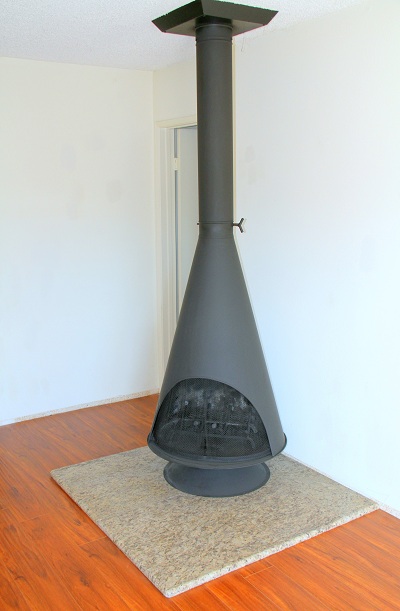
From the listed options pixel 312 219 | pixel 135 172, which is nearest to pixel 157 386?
pixel 135 172

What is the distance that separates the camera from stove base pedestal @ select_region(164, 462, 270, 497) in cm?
311

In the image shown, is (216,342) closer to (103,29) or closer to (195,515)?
(195,515)

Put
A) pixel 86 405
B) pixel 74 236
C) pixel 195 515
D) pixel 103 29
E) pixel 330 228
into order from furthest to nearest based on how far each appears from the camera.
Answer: pixel 86 405 → pixel 74 236 → pixel 103 29 → pixel 330 228 → pixel 195 515

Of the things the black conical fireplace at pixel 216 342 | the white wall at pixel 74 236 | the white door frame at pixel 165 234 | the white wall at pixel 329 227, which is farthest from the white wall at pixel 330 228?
the white wall at pixel 74 236

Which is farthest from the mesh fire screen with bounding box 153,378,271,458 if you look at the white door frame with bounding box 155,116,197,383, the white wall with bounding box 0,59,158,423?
the white door frame with bounding box 155,116,197,383

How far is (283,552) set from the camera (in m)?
2.65

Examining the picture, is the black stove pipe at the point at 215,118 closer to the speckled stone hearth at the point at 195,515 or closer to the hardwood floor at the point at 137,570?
the speckled stone hearth at the point at 195,515

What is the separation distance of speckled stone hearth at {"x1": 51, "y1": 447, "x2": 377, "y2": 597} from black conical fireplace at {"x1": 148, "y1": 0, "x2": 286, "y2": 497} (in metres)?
0.15

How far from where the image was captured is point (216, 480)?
317 centimetres

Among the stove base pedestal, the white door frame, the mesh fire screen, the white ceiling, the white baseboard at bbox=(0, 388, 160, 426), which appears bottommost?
the white baseboard at bbox=(0, 388, 160, 426)

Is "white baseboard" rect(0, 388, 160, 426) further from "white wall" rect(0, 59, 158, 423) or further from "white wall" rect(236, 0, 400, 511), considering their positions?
"white wall" rect(236, 0, 400, 511)

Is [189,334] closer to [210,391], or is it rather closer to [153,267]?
[210,391]

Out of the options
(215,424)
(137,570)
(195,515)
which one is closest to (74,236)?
(215,424)

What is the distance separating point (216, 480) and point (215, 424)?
35cm
